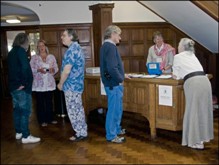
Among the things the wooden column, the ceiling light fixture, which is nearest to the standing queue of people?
the wooden column

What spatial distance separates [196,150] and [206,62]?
2960mm

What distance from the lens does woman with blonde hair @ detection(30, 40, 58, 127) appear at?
4.23 meters

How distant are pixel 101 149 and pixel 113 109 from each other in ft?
1.65

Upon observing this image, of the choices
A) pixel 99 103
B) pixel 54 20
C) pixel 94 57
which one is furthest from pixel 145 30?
pixel 99 103

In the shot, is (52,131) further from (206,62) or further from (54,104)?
(206,62)

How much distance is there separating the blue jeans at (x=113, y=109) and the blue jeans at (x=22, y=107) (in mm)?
1013

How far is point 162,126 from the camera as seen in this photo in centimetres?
347

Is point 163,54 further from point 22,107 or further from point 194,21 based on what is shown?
point 22,107

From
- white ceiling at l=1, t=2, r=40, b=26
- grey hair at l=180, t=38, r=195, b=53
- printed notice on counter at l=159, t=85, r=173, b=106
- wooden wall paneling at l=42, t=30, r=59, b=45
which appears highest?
white ceiling at l=1, t=2, r=40, b=26

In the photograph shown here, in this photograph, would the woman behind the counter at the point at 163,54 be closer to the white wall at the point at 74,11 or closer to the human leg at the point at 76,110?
the human leg at the point at 76,110

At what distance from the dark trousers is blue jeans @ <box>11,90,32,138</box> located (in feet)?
2.49

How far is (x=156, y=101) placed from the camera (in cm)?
348

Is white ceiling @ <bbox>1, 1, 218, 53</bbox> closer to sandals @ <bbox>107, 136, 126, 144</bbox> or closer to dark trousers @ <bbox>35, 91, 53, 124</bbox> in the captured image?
sandals @ <bbox>107, 136, 126, 144</bbox>

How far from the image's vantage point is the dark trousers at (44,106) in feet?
14.2
